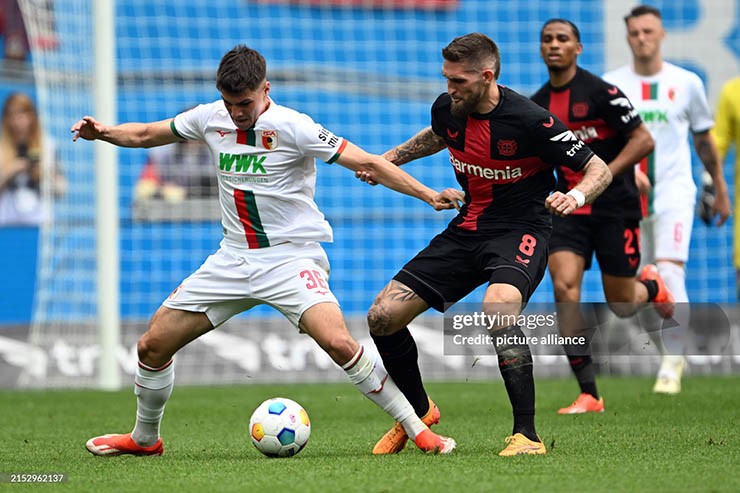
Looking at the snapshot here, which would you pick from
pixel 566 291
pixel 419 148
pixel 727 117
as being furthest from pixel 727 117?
pixel 419 148

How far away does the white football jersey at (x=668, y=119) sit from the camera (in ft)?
29.2

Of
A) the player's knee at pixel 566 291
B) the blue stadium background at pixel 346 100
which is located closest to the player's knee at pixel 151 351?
the player's knee at pixel 566 291

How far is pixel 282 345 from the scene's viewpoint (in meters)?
11.7

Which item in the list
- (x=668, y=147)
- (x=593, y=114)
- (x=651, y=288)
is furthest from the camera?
(x=668, y=147)

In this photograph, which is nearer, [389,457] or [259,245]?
[389,457]

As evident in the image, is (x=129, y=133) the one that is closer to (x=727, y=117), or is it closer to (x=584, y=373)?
(x=584, y=373)

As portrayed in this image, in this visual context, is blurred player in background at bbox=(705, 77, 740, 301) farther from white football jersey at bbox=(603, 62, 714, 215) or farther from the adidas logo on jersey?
the adidas logo on jersey

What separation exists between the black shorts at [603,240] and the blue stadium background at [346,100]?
6430 millimetres

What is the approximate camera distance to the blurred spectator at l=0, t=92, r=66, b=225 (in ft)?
49.8

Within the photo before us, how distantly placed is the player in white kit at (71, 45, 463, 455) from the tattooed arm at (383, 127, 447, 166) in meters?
0.54

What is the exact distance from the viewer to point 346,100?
1540 centimetres

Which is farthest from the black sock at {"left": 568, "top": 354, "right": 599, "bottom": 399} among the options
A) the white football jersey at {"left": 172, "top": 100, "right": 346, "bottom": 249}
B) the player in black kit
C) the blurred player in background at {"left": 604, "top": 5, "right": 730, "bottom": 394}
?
the white football jersey at {"left": 172, "top": 100, "right": 346, "bottom": 249}

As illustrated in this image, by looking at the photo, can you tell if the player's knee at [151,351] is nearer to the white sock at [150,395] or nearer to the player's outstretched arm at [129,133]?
the white sock at [150,395]

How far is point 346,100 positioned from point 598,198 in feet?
26.2
